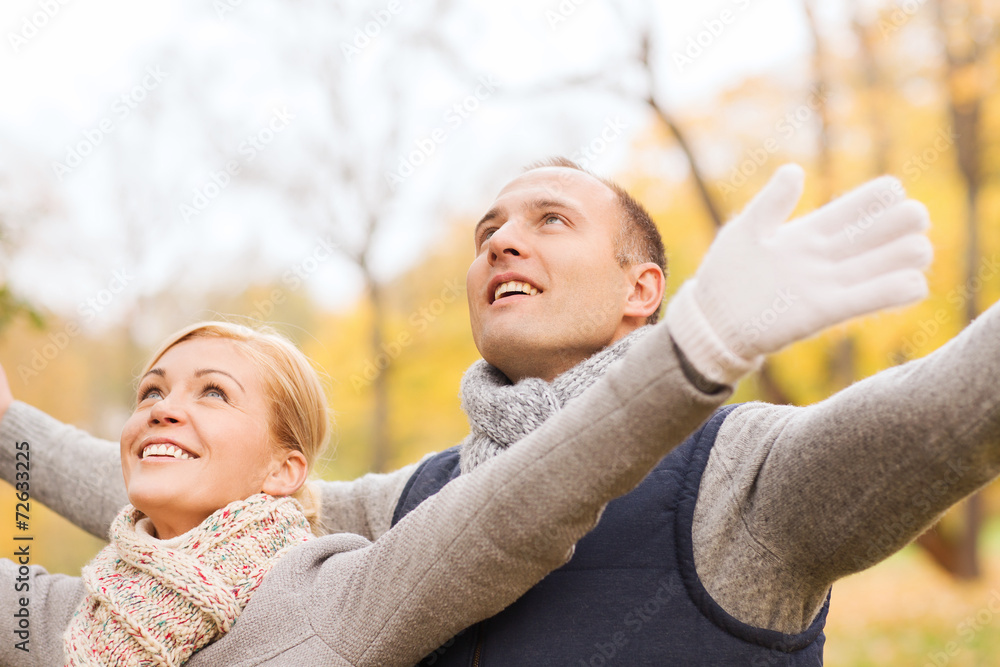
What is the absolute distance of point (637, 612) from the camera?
1577mm

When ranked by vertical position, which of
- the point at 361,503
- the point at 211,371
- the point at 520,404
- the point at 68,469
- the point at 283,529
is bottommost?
the point at 361,503

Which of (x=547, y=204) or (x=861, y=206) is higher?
(x=861, y=206)

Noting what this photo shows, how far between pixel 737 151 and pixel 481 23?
3080 millimetres

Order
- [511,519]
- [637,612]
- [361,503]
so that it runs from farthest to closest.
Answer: [361,503] → [637,612] → [511,519]

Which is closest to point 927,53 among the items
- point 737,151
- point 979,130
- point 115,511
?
point 979,130

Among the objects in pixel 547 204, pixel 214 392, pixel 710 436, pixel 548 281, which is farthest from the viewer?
pixel 547 204

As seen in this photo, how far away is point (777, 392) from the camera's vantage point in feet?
22.5

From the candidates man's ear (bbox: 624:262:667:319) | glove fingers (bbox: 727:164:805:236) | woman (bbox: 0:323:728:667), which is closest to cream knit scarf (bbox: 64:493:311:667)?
woman (bbox: 0:323:728:667)

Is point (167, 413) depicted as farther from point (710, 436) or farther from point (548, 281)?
point (710, 436)

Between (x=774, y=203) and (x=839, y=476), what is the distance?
1.67 ft

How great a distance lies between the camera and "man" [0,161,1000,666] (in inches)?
45.4

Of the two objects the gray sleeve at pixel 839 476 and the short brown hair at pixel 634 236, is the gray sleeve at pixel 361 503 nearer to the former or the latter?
the short brown hair at pixel 634 236

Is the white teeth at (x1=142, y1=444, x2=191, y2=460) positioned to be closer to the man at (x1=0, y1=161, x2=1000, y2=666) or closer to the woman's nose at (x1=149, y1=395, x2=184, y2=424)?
the woman's nose at (x1=149, y1=395, x2=184, y2=424)

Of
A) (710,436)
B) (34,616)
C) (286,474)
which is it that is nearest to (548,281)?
(710,436)
